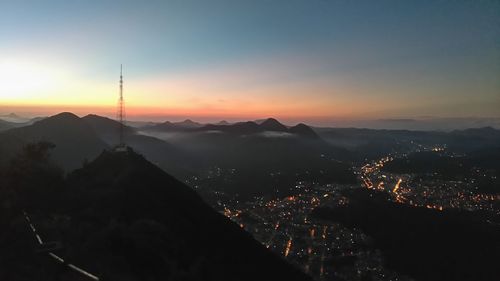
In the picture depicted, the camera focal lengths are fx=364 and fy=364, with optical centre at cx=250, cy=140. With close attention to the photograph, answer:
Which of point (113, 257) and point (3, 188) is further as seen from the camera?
point (3, 188)

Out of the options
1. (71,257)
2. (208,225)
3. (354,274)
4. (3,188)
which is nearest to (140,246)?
(71,257)

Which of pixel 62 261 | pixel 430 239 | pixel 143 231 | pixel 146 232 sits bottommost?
pixel 430 239

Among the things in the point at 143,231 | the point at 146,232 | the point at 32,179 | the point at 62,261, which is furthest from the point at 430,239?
the point at 62,261

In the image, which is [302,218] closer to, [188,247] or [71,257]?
[188,247]

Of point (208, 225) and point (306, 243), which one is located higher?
point (208, 225)

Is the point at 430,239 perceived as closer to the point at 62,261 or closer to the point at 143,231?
the point at 143,231

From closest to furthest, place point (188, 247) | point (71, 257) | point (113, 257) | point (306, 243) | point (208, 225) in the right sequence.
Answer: point (71, 257) → point (113, 257) → point (188, 247) → point (208, 225) → point (306, 243)

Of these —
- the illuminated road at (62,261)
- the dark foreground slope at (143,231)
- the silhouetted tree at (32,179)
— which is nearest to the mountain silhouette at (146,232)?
the dark foreground slope at (143,231)

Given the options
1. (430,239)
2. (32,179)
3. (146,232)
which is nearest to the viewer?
(146,232)
